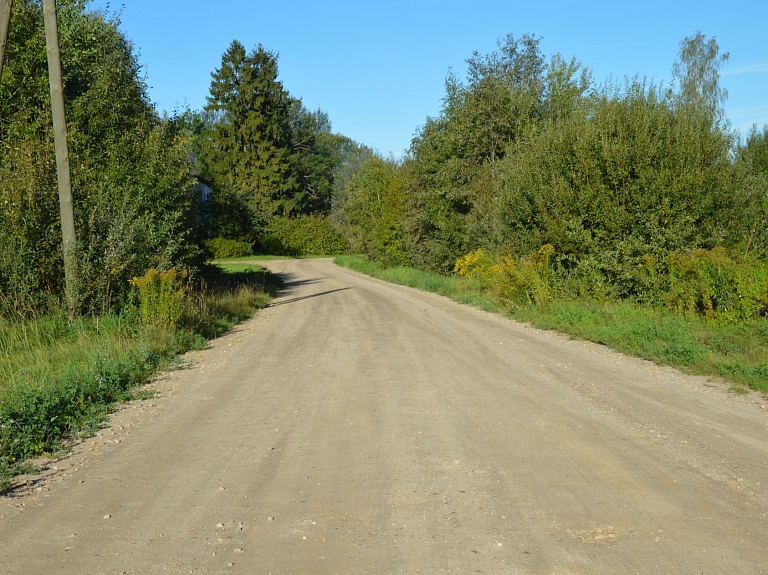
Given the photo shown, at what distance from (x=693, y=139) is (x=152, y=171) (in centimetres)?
1418

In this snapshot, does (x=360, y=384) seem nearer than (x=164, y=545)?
No

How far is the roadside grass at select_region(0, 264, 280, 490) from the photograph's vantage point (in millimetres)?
7461

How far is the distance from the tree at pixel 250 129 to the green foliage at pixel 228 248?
40.0ft

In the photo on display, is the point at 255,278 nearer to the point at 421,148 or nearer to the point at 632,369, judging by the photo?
the point at 421,148

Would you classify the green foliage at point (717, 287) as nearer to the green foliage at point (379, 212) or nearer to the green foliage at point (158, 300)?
the green foliage at point (158, 300)

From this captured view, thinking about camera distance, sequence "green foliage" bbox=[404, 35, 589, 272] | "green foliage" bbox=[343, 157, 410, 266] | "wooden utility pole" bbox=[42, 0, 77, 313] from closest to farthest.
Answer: "wooden utility pole" bbox=[42, 0, 77, 313], "green foliage" bbox=[404, 35, 589, 272], "green foliage" bbox=[343, 157, 410, 266]

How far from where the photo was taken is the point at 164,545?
4.67 meters

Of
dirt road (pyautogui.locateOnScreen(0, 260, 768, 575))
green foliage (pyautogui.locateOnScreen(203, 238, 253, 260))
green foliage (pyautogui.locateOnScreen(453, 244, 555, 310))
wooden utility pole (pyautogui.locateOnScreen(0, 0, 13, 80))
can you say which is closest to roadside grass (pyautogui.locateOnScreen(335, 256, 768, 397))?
green foliage (pyautogui.locateOnScreen(453, 244, 555, 310))

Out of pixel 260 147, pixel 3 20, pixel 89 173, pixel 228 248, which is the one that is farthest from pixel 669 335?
pixel 260 147

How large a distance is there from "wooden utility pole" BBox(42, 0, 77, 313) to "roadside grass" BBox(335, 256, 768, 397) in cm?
1045

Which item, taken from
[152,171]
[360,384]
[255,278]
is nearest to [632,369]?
[360,384]

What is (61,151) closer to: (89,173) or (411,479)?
(89,173)

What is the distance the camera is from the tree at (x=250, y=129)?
75.4 m

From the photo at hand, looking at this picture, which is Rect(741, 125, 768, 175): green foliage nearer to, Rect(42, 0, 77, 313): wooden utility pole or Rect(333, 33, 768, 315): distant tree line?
Rect(333, 33, 768, 315): distant tree line
